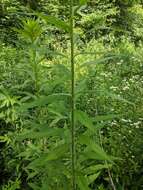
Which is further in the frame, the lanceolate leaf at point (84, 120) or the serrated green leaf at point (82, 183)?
the serrated green leaf at point (82, 183)

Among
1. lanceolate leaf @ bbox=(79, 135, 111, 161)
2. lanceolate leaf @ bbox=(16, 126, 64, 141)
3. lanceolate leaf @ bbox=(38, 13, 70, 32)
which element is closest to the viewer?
lanceolate leaf @ bbox=(38, 13, 70, 32)

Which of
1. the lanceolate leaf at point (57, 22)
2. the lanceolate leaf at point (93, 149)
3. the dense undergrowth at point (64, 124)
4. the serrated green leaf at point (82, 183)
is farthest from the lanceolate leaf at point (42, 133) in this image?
A: the lanceolate leaf at point (57, 22)

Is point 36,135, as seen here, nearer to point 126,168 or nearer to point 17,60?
point 126,168

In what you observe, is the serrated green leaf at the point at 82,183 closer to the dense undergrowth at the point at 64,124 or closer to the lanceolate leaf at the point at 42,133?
the dense undergrowth at the point at 64,124

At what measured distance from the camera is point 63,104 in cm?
283

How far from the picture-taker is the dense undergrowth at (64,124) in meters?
2.56

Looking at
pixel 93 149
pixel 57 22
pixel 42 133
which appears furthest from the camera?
pixel 42 133

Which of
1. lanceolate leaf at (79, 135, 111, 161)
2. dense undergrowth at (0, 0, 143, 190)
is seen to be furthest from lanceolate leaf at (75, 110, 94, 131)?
lanceolate leaf at (79, 135, 111, 161)

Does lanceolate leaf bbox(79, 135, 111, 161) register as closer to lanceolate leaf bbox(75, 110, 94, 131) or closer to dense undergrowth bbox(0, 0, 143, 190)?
dense undergrowth bbox(0, 0, 143, 190)

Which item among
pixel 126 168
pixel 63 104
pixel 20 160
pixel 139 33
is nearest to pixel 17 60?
pixel 20 160

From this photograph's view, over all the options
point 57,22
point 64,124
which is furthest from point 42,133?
point 64,124

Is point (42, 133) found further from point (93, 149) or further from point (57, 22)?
point (57, 22)

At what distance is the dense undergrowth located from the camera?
2564mm

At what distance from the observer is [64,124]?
3.31m
